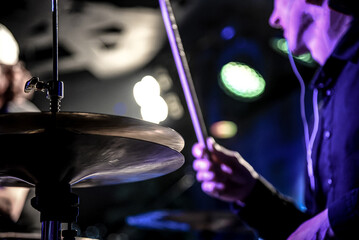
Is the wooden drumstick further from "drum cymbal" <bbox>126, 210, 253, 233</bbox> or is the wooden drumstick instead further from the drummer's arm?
"drum cymbal" <bbox>126, 210, 253, 233</bbox>

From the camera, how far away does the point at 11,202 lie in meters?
1.94

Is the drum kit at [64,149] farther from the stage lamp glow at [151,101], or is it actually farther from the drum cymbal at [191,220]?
the stage lamp glow at [151,101]

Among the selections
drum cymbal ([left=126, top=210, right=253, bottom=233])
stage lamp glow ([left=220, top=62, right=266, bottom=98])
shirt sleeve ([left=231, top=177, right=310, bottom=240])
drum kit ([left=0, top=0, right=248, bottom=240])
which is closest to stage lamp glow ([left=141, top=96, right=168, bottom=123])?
stage lamp glow ([left=220, top=62, right=266, bottom=98])

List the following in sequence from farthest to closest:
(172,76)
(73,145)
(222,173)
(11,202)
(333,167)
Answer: (172,76) → (11,202) → (222,173) → (333,167) → (73,145)

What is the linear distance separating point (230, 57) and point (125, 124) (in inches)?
169

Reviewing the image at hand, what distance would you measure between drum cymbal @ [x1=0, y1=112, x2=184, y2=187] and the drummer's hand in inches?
19.1

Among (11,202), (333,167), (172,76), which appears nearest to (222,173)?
(333,167)

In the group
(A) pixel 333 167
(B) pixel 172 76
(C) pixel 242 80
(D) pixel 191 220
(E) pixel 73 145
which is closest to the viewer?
(E) pixel 73 145

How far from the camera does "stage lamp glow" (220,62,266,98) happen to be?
15.9 ft

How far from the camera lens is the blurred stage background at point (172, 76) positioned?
3840 millimetres

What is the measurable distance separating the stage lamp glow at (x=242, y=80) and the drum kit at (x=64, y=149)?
3.91m

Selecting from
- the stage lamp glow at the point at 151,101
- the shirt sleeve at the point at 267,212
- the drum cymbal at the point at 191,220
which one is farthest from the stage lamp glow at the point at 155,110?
the shirt sleeve at the point at 267,212

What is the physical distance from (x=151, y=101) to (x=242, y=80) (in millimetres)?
1119

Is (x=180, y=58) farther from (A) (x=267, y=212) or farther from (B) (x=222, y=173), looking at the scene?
(A) (x=267, y=212)
